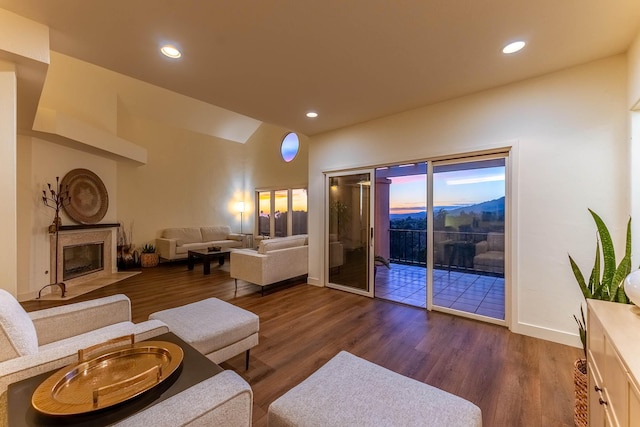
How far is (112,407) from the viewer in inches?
34.9

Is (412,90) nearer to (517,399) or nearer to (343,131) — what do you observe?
(343,131)

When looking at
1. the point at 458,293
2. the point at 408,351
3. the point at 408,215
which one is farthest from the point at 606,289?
the point at 408,215

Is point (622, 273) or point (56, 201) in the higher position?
point (56, 201)

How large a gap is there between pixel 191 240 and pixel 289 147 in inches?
145

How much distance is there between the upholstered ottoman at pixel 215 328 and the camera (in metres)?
1.91

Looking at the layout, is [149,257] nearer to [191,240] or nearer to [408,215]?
[191,240]

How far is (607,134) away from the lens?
2430 mm

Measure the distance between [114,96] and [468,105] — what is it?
22.7ft

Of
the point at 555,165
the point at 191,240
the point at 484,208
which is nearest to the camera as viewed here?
the point at 555,165

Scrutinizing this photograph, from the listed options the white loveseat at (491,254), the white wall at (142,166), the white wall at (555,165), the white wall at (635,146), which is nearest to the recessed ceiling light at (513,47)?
the white wall at (555,165)

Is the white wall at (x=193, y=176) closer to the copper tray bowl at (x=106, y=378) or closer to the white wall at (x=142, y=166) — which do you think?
the white wall at (x=142, y=166)

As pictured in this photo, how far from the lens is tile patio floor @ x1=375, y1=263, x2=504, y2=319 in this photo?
340cm

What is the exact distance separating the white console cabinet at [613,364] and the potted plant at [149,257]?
7.38 metres

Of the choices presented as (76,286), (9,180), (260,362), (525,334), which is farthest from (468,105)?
(76,286)
